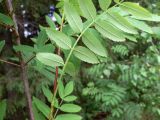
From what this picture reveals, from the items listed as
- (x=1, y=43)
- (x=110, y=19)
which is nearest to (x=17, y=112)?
(x=1, y=43)

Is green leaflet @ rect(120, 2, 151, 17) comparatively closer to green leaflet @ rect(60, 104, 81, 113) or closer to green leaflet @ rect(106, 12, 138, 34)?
green leaflet @ rect(106, 12, 138, 34)

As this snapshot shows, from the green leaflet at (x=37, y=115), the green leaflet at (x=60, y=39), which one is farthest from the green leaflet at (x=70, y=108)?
the green leaflet at (x=60, y=39)

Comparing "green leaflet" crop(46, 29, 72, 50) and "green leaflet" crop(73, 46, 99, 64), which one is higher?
"green leaflet" crop(46, 29, 72, 50)

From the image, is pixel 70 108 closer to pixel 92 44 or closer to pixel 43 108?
pixel 43 108

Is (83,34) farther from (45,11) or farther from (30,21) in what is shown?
(30,21)

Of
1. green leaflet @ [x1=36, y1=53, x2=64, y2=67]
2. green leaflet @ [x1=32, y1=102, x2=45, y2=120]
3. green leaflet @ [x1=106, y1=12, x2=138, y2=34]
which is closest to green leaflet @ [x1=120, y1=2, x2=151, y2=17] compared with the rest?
green leaflet @ [x1=106, y1=12, x2=138, y2=34]

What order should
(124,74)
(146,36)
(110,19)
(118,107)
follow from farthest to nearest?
(118,107), (124,74), (146,36), (110,19)

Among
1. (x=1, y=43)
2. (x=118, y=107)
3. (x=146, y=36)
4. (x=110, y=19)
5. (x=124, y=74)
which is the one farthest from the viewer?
(x=118, y=107)
